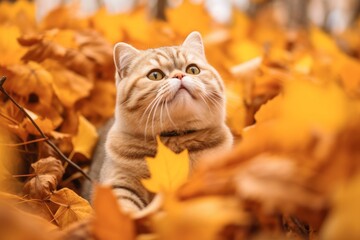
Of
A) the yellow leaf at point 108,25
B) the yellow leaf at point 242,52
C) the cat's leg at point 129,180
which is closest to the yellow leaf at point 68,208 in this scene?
the cat's leg at point 129,180

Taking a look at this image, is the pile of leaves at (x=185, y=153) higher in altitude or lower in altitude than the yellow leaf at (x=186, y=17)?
lower

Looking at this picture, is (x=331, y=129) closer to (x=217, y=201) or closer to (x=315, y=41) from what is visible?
(x=217, y=201)

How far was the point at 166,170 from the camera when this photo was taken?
3.56 feet

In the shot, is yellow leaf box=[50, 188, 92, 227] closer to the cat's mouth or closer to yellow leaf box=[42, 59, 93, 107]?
the cat's mouth

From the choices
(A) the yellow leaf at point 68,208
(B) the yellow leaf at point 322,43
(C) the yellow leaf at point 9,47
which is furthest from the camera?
(B) the yellow leaf at point 322,43

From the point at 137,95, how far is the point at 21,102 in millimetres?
537

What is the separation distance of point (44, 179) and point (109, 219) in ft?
2.01

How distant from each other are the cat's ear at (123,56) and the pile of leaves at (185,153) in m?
0.30

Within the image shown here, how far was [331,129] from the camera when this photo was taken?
748 mm

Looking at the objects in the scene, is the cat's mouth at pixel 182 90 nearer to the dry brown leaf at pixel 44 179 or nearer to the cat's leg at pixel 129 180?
the cat's leg at pixel 129 180

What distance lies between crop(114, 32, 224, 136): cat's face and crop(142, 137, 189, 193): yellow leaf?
40 cm

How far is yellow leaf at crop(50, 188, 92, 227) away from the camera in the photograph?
129 cm

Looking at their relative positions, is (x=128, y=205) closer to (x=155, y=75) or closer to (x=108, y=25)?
(x=155, y=75)

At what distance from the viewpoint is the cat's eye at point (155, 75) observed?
1600 millimetres
